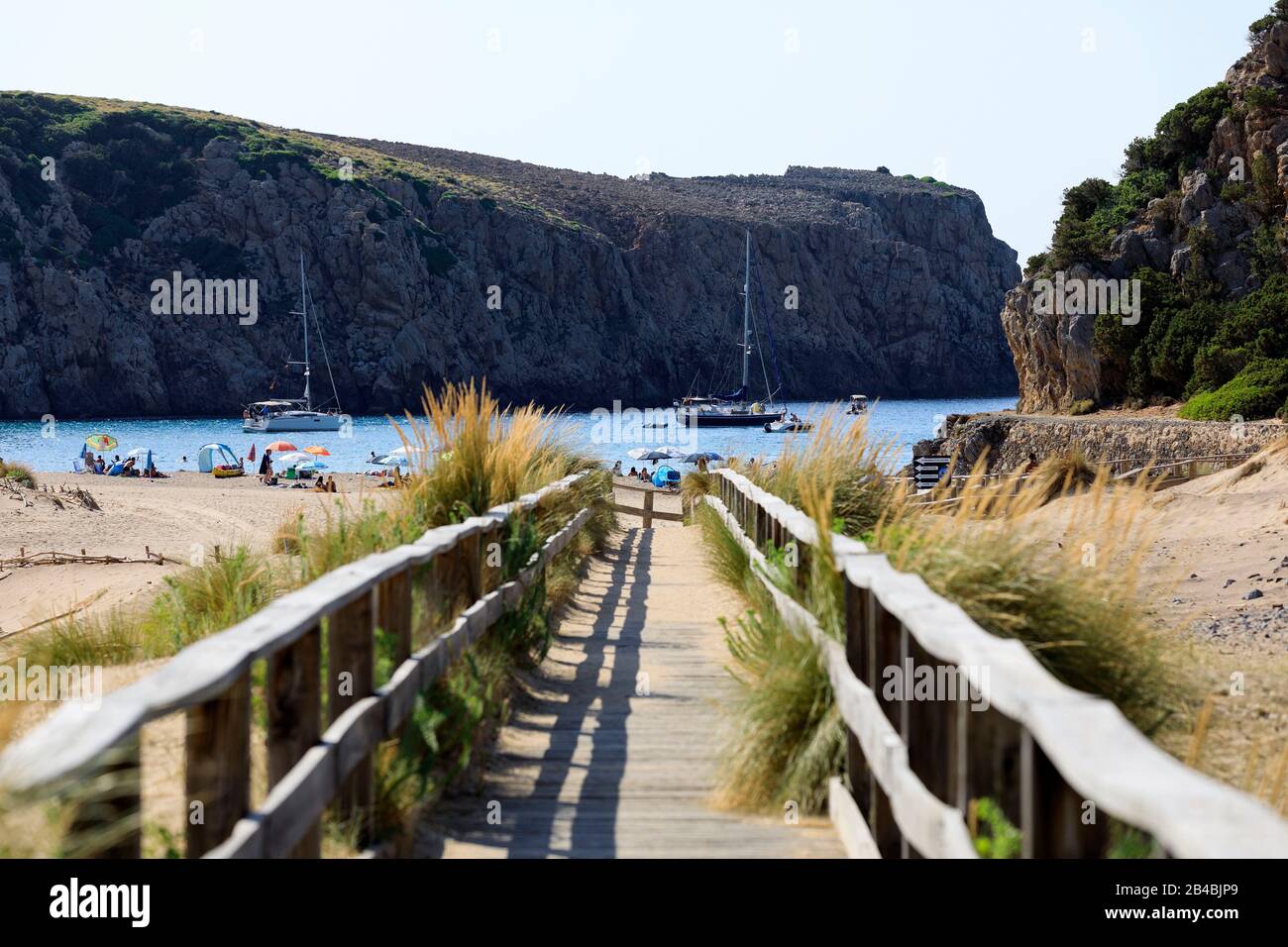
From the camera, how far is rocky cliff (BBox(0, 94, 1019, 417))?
89.8 m

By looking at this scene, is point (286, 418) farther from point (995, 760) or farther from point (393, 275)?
point (995, 760)

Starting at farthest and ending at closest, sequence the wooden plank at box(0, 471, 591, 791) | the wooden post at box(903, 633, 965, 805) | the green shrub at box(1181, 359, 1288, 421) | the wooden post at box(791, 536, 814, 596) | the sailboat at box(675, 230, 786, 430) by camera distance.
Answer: the sailboat at box(675, 230, 786, 430), the green shrub at box(1181, 359, 1288, 421), the wooden post at box(791, 536, 814, 596), the wooden post at box(903, 633, 965, 805), the wooden plank at box(0, 471, 591, 791)

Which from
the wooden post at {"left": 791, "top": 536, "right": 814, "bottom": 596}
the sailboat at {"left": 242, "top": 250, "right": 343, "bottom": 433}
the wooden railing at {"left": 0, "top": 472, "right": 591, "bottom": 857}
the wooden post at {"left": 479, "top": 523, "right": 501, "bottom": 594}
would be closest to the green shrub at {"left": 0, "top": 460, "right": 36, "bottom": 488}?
the wooden post at {"left": 479, "top": 523, "right": 501, "bottom": 594}

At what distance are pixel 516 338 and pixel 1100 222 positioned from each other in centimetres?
6973

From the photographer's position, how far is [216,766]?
283 centimetres

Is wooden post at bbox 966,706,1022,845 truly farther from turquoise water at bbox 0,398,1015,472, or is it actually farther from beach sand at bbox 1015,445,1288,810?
turquoise water at bbox 0,398,1015,472

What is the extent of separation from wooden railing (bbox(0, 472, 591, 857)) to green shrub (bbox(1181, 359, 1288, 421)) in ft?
97.4

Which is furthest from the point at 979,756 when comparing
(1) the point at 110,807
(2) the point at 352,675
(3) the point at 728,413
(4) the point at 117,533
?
(3) the point at 728,413

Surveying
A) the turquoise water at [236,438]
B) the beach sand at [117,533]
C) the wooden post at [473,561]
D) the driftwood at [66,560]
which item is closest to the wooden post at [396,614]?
the wooden post at [473,561]

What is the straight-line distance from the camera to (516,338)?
4262 inches

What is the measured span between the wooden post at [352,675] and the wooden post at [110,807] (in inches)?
53.4

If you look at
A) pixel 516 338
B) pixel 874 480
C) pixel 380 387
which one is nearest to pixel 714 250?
pixel 516 338
